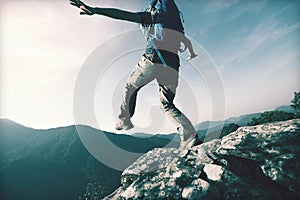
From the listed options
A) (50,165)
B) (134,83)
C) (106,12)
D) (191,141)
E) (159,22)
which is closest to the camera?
(106,12)

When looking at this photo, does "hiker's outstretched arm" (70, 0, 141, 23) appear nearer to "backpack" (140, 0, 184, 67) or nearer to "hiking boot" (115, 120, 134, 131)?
"backpack" (140, 0, 184, 67)

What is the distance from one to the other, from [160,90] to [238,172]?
247 cm

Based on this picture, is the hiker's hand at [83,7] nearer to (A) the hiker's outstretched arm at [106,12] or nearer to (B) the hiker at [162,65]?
(A) the hiker's outstretched arm at [106,12]

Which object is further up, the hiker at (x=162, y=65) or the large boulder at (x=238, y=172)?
the hiker at (x=162, y=65)

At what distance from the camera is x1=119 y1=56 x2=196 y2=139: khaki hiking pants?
4.49 metres

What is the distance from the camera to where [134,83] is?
4.58m

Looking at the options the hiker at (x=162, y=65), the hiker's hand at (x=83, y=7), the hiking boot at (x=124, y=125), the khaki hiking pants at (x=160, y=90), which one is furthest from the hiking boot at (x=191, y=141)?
the hiker's hand at (x=83, y=7)

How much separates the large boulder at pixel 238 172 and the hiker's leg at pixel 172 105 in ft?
2.35

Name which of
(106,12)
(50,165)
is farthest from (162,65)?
(50,165)

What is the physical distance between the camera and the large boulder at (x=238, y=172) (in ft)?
9.98

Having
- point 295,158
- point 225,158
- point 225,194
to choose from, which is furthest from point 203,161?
point 295,158

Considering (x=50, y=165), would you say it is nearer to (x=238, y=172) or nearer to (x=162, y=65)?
(x=162, y=65)

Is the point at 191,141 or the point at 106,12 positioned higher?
the point at 106,12

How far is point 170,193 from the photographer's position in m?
3.17
